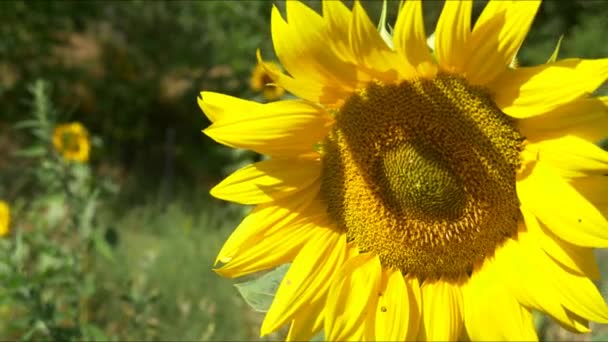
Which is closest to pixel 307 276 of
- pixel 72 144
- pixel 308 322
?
pixel 308 322

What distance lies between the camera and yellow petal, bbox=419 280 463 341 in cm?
122

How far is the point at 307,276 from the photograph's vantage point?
1.29m

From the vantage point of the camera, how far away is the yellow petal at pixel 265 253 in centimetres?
132

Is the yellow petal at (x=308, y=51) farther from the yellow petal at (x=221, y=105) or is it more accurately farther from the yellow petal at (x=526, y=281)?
the yellow petal at (x=526, y=281)

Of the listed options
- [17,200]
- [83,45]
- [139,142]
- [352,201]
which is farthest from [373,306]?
[83,45]

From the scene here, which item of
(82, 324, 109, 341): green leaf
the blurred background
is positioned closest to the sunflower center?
the blurred background

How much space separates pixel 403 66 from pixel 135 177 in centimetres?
477

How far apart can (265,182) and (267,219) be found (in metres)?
0.07

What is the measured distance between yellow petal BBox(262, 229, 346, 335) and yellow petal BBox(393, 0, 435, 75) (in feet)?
1.27

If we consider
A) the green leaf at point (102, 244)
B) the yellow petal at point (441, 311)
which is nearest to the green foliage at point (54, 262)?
the green leaf at point (102, 244)

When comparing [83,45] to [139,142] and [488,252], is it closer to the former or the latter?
[139,142]

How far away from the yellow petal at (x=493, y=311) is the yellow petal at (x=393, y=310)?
11 centimetres

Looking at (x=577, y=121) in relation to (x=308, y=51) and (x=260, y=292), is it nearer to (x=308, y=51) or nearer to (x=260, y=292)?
(x=308, y=51)

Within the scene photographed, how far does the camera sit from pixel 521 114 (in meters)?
1.14
